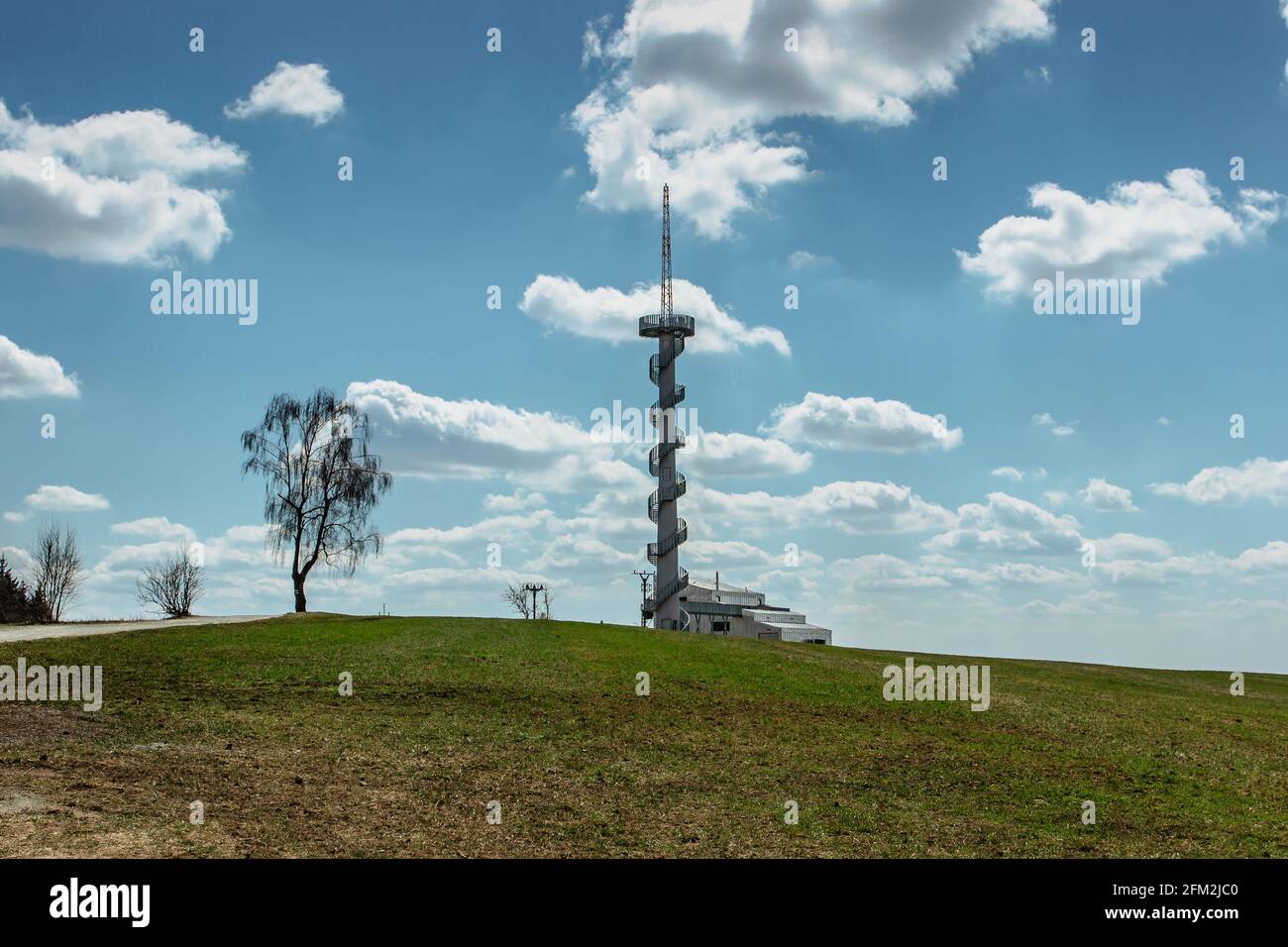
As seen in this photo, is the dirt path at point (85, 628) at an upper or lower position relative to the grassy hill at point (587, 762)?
upper

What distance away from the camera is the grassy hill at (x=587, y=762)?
16719mm

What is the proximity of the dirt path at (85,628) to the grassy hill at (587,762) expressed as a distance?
2156 mm

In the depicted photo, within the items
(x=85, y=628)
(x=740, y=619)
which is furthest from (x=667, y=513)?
(x=85, y=628)

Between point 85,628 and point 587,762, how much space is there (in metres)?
28.3

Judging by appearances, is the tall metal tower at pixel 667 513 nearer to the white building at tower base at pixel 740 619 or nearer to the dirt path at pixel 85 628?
the white building at tower base at pixel 740 619

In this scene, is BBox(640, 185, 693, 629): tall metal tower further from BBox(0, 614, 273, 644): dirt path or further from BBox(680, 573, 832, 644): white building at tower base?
BBox(0, 614, 273, 644): dirt path

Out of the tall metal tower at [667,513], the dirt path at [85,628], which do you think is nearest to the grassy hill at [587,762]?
the dirt path at [85,628]

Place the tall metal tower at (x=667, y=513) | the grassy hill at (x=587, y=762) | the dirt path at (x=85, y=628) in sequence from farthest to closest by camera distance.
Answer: the tall metal tower at (x=667, y=513) < the dirt path at (x=85, y=628) < the grassy hill at (x=587, y=762)

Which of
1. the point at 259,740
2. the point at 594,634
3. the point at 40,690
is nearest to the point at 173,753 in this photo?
the point at 259,740

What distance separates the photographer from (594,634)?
1779 inches

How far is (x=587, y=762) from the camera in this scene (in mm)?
21812
